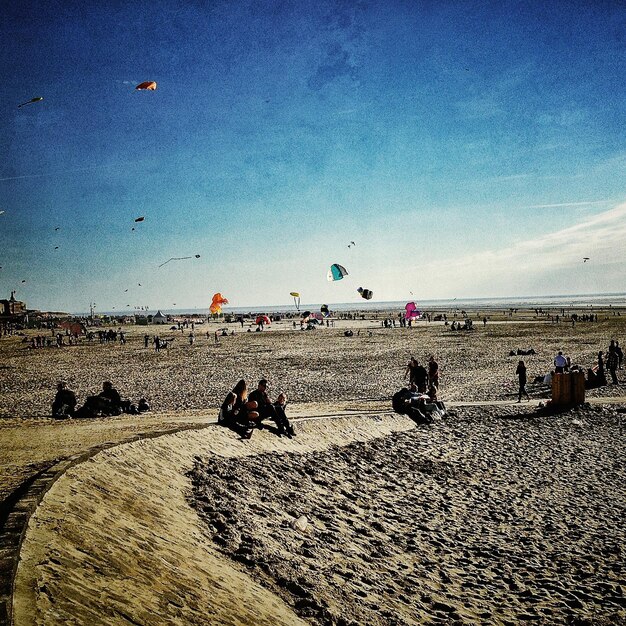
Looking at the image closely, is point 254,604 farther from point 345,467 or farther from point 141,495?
point 345,467

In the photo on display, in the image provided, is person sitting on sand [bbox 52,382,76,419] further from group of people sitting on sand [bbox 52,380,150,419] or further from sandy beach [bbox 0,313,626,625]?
sandy beach [bbox 0,313,626,625]

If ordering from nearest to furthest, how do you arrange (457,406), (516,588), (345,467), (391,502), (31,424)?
(516,588) < (391,502) < (345,467) < (31,424) < (457,406)

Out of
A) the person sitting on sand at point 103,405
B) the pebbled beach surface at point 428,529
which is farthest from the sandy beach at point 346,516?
the person sitting on sand at point 103,405

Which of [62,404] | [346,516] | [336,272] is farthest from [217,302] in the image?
[346,516]

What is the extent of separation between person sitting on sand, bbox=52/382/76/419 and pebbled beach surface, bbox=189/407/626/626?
6164 millimetres

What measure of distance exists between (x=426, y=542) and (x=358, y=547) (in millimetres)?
1134

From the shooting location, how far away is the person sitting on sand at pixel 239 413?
1002 centimetres

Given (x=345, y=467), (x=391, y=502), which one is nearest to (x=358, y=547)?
(x=391, y=502)

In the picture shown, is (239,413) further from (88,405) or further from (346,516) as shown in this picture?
(88,405)

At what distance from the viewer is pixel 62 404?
41.3 ft

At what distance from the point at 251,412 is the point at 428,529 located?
14.0ft

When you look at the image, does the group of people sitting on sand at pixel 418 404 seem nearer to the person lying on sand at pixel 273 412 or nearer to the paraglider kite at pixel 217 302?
the person lying on sand at pixel 273 412

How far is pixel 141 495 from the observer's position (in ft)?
20.8

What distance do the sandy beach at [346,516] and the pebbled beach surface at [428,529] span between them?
3 cm
